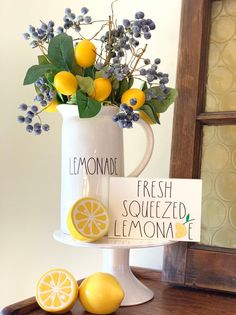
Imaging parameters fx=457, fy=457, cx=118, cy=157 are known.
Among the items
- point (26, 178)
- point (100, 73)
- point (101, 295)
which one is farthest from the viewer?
point (26, 178)

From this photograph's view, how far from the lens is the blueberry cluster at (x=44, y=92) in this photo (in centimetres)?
87

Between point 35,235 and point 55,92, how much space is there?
0.54 meters

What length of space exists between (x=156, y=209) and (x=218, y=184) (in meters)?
0.20

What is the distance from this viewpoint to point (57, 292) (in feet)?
2.60

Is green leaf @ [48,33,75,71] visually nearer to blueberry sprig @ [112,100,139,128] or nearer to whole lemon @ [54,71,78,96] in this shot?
whole lemon @ [54,71,78,96]

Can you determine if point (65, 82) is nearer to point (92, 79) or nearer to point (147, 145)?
point (92, 79)

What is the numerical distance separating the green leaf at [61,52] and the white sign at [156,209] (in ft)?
0.78

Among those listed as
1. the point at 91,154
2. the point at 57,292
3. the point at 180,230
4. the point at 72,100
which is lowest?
the point at 57,292

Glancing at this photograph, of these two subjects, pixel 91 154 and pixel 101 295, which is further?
pixel 91 154

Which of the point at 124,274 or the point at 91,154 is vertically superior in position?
the point at 91,154

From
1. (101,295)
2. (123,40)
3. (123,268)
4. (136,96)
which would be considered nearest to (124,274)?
(123,268)

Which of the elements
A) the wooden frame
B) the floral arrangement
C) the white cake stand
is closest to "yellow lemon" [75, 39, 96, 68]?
the floral arrangement

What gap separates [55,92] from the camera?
89 cm

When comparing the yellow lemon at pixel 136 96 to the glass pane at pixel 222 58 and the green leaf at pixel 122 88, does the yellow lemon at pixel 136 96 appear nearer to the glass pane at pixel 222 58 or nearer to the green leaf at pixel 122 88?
the green leaf at pixel 122 88
